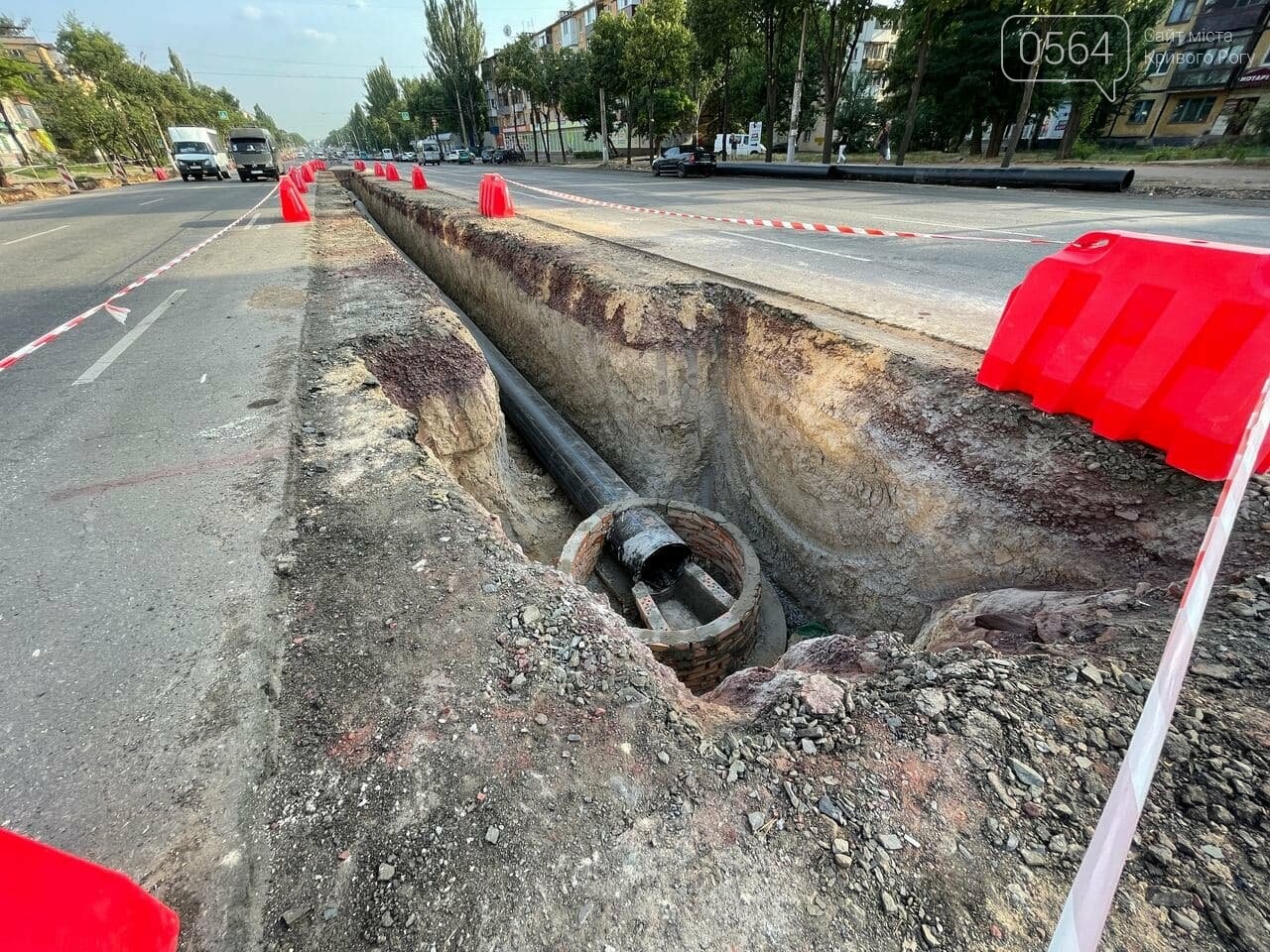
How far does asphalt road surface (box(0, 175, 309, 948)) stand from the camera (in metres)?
1.39

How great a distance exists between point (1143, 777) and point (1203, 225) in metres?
10.9

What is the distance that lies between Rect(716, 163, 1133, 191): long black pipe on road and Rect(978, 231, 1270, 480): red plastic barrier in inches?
513

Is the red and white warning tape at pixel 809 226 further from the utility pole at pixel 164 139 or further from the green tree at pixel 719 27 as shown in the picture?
the utility pole at pixel 164 139

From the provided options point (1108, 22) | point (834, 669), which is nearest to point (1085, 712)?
point (834, 669)

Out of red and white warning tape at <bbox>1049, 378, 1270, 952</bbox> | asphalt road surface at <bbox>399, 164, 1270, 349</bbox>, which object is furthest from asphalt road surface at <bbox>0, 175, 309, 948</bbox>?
asphalt road surface at <bbox>399, 164, 1270, 349</bbox>

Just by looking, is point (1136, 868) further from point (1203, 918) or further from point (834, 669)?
point (834, 669)

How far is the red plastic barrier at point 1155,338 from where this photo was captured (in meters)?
2.24

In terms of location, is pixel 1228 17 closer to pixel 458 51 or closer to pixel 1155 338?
pixel 1155 338

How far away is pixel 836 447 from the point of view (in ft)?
13.7

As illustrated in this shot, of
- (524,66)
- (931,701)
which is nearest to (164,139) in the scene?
(524,66)

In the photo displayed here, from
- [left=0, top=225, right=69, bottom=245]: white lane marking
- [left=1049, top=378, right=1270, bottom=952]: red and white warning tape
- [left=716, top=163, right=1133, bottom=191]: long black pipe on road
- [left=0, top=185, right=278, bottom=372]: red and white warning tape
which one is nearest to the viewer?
[left=1049, top=378, right=1270, bottom=952]: red and white warning tape

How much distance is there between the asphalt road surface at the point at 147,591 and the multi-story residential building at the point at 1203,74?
34757 millimetres

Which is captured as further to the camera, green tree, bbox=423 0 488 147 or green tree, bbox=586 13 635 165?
green tree, bbox=423 0 488 147

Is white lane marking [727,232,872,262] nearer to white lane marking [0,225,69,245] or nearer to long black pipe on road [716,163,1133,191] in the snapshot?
long black pipe on road [716,163,1133,191]
